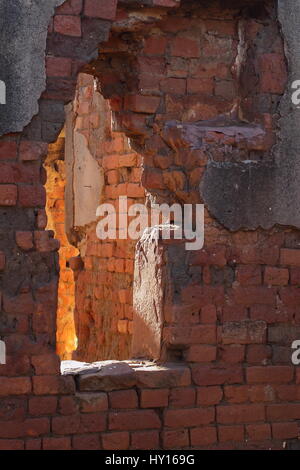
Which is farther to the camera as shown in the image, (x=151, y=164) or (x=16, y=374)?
(x=151, y=164)

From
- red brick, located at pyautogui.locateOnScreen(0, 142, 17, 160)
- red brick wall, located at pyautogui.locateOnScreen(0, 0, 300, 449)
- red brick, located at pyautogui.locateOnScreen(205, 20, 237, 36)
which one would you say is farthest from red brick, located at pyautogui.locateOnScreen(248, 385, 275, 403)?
red brick, located at pyautogui.locateOnScreen(205, 20, 237, 36)

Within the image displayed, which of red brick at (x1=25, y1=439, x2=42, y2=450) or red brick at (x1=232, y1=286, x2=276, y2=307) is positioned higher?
red brick at (x1=232, y1=286, x2=276, y2=307)

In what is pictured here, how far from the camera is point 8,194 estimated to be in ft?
16.8

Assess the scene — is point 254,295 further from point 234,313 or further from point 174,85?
point 174,85

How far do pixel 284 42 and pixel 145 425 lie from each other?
2636mm

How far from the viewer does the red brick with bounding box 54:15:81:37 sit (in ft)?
17.1

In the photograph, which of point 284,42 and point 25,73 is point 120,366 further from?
point 284,42

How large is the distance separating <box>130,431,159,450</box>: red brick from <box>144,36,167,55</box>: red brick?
7.91 feet

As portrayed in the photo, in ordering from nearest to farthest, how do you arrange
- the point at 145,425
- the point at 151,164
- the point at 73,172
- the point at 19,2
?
the point at 19,2 → the point at 145,425 → the point at 151,164 → the point at 73,172

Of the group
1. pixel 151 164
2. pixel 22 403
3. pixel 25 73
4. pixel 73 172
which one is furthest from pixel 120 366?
pixel 73 172

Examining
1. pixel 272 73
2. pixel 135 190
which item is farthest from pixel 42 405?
pixel 135 190

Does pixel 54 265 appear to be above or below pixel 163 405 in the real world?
above

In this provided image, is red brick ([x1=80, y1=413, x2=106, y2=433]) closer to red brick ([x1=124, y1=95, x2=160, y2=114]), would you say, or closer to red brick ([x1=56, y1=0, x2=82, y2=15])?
red brick ([x1=124, y1=95, x2=160, y2=114])

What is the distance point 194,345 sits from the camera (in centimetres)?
565
